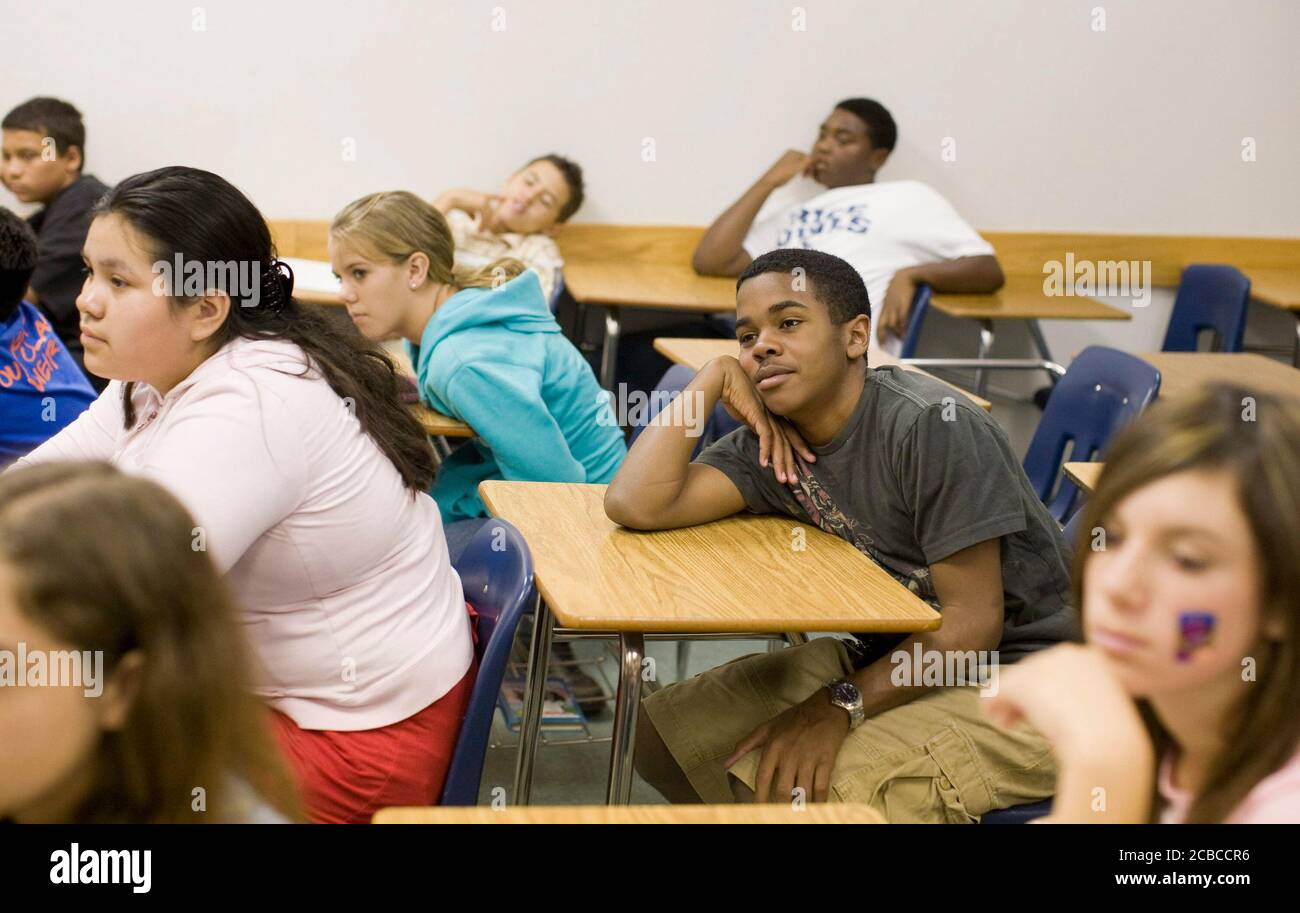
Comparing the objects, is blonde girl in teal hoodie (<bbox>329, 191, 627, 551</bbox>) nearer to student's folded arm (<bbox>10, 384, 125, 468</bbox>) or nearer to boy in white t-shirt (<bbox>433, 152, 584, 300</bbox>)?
student's folded arm (<bbox>10, 384, 125, 468</bbox>)

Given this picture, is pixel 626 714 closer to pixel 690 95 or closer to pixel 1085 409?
pixel 1085 409

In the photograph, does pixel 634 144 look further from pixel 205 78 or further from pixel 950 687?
pixel 950 687

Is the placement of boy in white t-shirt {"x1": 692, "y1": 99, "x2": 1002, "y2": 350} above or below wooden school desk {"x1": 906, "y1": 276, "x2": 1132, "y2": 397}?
above

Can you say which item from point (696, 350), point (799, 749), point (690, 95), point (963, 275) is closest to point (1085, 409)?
point (696, 350)

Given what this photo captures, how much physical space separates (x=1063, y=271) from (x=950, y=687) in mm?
3783

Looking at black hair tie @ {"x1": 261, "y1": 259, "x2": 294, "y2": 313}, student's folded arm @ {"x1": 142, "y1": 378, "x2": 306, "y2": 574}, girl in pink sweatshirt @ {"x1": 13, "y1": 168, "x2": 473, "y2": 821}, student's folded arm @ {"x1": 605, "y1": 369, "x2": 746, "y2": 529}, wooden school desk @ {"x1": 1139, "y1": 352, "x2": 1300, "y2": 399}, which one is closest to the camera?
student's folded arm @ {"x1": 142, "y1": 378, "x2": 306, "y2": 574}

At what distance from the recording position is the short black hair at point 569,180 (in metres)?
4.76

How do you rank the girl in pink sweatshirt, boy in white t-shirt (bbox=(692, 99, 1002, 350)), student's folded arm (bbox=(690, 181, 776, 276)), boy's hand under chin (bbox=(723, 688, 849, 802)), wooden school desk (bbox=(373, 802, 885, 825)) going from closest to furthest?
wooden school desk (bbox=(373, 802, 885, 825)), the girl in pink sweatshirt, boy's hand under chin (bbox=(723, 688, 849, 802)), boy in white t-shirt (bbox=(692, 99, 1002, 350)), student's folded arm (bbox=(690, 181, 776, 276))

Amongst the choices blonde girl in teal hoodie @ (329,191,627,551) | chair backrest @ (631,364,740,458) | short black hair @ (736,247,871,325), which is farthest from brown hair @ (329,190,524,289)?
short black hair @ (736,247,871,325)

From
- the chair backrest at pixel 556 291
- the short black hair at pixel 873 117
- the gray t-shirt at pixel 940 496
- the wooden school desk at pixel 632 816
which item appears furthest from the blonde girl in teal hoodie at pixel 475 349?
the short black hair at pixel 873 117

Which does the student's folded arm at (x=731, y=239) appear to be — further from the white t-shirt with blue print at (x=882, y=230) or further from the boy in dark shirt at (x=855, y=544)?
the boy in dark shirt at (x=855, y=544)

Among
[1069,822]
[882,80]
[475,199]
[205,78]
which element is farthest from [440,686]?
[882,80]

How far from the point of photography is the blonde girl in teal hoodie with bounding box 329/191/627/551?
2.51 meters

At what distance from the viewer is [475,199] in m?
4.69
